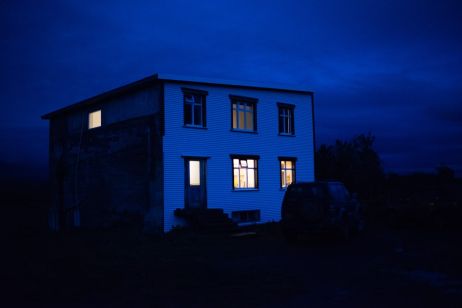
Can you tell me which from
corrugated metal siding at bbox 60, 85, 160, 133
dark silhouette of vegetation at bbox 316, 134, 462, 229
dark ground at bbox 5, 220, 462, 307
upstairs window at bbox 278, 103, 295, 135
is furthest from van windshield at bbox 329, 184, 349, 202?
corrugated metal siding at bbox 60, 85, 160, 133

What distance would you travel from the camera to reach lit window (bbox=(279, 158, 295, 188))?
79.1ft

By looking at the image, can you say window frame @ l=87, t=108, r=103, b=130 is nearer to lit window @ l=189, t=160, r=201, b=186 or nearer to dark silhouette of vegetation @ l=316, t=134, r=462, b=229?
lit window @ l=189, t=160, r=201, b=186

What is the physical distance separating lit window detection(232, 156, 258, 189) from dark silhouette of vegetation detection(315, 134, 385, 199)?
535 inches

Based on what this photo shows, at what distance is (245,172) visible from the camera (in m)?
22.5

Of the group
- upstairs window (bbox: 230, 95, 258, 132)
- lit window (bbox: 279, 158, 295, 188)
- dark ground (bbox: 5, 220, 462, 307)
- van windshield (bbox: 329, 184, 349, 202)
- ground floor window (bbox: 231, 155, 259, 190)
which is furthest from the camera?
lit window (bbox: 279, 158, 295, 188)

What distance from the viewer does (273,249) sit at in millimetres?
14570

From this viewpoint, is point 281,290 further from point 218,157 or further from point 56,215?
point 56,215

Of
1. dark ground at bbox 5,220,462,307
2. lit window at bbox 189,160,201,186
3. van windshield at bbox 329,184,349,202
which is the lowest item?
dark ground at bbox 5,220,462,307

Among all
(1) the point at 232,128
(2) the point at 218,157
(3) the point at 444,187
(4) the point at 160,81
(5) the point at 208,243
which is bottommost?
(5) the point at 208,243

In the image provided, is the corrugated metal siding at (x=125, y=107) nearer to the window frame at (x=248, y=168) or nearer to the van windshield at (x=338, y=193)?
the window frame at (x=248, y=168)

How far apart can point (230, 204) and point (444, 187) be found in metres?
11.0

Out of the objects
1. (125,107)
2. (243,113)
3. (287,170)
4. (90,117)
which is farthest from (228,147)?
(90,117)

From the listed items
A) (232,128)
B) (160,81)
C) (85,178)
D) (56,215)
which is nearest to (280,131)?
(232,128)

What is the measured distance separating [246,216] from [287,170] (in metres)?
3.78
